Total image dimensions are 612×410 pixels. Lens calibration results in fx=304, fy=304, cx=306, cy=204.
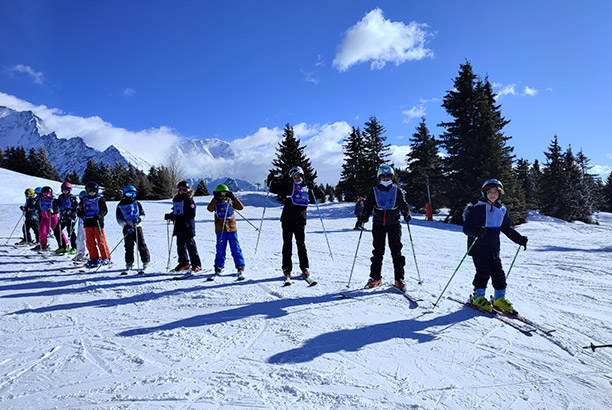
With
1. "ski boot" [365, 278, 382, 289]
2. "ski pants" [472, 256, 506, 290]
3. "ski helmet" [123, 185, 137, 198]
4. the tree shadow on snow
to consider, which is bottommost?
the tree shadow on snow

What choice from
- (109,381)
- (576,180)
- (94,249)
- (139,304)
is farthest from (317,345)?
(576,180)

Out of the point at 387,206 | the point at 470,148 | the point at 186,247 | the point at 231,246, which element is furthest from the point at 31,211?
the point at 470,148

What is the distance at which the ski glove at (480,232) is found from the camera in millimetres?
4445

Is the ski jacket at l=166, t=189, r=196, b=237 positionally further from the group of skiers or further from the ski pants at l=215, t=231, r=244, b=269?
the ski pants at l=215, t=231, r=244, b=269

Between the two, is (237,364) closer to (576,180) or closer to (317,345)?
(317,345)

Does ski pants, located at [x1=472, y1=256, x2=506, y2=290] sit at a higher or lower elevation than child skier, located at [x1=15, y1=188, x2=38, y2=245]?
lower

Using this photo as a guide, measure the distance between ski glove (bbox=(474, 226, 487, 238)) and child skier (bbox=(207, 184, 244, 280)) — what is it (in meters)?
Result: 4.38

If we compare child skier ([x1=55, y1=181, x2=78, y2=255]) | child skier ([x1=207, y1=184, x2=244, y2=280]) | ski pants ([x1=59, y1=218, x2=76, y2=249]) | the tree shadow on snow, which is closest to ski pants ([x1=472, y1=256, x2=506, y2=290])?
the tree shadow on snow

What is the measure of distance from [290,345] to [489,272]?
3248mm

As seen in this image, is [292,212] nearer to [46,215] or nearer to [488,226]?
[488,226]

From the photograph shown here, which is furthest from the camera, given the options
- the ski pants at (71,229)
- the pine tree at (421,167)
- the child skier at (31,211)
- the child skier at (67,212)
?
the pine tree at (421,167)

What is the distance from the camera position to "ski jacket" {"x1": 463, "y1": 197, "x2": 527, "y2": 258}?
4527mm

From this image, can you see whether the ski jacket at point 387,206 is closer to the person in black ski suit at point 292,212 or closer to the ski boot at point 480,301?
the person in black ski suit at point 292,212

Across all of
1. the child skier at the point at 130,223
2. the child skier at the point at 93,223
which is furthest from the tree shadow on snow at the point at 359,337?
the child skier at the point at 93,223
